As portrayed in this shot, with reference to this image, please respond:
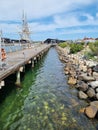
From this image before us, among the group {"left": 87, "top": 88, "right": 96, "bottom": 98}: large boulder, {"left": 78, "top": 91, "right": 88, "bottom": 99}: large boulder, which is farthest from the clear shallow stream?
{"left": 87, "top": 88, "right": 96, "bottom": 98}: large boulder

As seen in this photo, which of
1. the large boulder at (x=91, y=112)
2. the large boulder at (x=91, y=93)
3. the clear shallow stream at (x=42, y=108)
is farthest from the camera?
the large boulder at (x=91, y=93)

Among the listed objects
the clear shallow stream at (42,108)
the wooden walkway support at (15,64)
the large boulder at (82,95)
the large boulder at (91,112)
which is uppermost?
the wooden walkway support at (15,64)

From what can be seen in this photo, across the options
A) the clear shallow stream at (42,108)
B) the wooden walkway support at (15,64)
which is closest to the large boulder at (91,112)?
the clear shallow stream at (42,108)

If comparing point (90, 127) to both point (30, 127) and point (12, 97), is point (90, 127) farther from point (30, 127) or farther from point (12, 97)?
point (12, 97)

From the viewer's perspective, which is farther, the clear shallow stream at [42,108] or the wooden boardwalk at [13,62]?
the wooden boardwalk at [13,62]

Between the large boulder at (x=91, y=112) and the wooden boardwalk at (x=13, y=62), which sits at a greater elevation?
the wooden boardwalk at (x=13, y=62)

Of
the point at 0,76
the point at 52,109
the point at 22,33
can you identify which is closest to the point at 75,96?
the point at 52,109

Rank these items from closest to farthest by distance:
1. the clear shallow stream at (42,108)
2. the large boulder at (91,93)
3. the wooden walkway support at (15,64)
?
the clear shallow stream at (42,108) < the wooden walkway support at (15,64) < the large boulder at (91,93)

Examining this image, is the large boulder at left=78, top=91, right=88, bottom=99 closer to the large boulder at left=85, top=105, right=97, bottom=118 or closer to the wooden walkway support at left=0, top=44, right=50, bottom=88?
the large boulder at left=85, top=105, right=97, bottom=118

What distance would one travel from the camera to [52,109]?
13898mm

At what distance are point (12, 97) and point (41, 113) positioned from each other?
4155 millimetres

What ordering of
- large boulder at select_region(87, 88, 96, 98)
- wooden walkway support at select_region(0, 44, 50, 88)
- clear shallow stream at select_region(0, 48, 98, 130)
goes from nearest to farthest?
1. clear shallow stream at select_region(0, 48, 98, 130)
2. wooden walkway support at select_region(0, 44, 50, 88)
3. large boulder at select_region(87, 88, 96, 98)

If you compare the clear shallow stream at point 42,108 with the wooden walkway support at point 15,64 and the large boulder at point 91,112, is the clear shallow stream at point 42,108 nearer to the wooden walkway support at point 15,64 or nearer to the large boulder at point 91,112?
Result: the large boulder at point 91,112

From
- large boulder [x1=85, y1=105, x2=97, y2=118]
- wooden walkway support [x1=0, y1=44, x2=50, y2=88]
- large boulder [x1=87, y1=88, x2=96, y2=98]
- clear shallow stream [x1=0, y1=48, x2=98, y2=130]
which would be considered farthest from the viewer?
large boulder [x1=87, y1=88, x2=96, y2=98]
